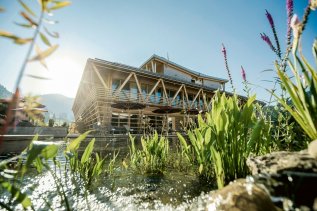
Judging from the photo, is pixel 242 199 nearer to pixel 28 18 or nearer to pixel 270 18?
pixel 28 18

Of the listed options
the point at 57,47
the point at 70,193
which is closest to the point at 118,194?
the point at 70,193

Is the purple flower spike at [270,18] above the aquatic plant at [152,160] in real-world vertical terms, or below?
above

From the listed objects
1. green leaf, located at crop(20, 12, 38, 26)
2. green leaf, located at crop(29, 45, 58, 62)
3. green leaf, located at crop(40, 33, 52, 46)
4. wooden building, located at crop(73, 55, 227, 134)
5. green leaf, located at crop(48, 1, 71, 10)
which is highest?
wooden building, located at crop(73, 55, 227, 134)

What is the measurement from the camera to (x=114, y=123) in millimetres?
15516

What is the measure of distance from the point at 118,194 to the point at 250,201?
1.11 m

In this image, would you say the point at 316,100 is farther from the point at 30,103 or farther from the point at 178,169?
the point at 178,169

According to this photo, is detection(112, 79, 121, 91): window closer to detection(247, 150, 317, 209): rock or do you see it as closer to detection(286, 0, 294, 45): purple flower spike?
detection(286, 0, 294, 45): purple flower spike

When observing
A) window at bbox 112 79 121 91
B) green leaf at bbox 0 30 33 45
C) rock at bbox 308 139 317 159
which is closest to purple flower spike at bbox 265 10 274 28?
rock at bbox 308 139 317 159

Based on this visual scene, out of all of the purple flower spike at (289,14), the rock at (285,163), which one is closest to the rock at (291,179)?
the rock at (285,163)

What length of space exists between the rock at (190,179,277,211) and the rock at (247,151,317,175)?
115 millimetres

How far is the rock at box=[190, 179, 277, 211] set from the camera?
0.82m

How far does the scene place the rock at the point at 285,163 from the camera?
0.82 m

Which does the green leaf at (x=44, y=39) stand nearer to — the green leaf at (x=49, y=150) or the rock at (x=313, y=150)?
the green leaf at (x=49, y=150)

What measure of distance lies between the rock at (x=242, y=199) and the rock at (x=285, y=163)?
0.11 meters
